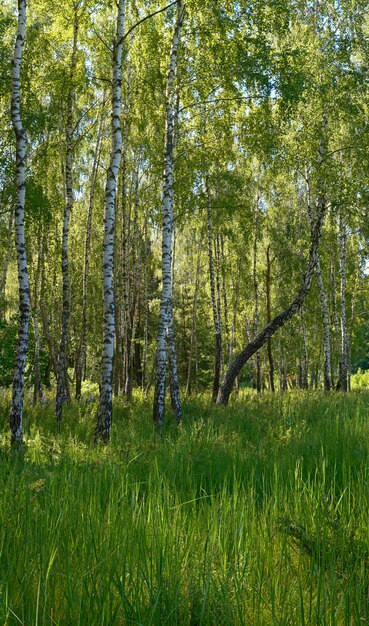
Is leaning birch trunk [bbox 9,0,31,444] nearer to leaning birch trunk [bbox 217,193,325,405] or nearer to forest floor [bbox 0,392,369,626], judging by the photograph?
forest floor [bbox 0,392,369,626]

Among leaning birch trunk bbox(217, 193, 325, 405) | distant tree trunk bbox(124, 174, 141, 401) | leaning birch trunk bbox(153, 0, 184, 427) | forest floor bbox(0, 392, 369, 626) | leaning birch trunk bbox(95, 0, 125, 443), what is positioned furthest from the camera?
distant tree trunk bbox(124, 174, 141, 401)

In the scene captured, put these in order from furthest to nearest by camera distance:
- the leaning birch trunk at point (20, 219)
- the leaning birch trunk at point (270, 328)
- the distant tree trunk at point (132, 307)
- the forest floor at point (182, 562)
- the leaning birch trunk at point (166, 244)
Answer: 1. the distant tree trunk at point (132, 307)
2. the leaning birch trunk at point (270, 328)
3. the leaning birch trunk at point (166, 244)
4. the leaning birch trunk at point (20, 219)
5. the forest floor at point (182, 562)

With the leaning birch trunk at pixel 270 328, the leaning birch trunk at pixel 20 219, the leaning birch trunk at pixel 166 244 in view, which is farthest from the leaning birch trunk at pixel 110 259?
the leaning birch trunk at pixel 270 328

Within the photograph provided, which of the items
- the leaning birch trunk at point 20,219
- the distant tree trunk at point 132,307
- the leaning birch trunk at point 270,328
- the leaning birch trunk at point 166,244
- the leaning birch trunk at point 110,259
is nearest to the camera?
the leaning birch trunk at point 20,219

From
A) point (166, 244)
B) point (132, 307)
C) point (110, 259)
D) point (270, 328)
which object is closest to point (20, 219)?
point (110, 259)

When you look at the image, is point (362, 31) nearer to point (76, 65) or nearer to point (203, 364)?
point (76, 65)

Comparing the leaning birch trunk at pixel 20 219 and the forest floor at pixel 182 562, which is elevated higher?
the leaning birch trunk at pixel 20 219

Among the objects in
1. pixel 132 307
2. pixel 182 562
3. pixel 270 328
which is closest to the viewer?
pixel 182 562

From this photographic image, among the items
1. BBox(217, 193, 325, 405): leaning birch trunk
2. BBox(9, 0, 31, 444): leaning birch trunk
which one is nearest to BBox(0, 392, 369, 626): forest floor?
BBox(9, 0, 31, 444): leaning birch trunk

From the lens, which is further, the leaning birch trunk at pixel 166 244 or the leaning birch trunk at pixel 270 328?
the leaning birch trunk at pixel 270 328

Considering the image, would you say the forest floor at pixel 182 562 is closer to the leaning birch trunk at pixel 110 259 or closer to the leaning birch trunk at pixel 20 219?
the leaning birch trunk at pixel 20 219

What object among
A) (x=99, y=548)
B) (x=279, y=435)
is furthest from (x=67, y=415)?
(x=99, y=548)

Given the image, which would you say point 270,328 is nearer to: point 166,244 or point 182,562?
point 166,244

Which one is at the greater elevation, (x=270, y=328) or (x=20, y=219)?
(x=20, y=219)
